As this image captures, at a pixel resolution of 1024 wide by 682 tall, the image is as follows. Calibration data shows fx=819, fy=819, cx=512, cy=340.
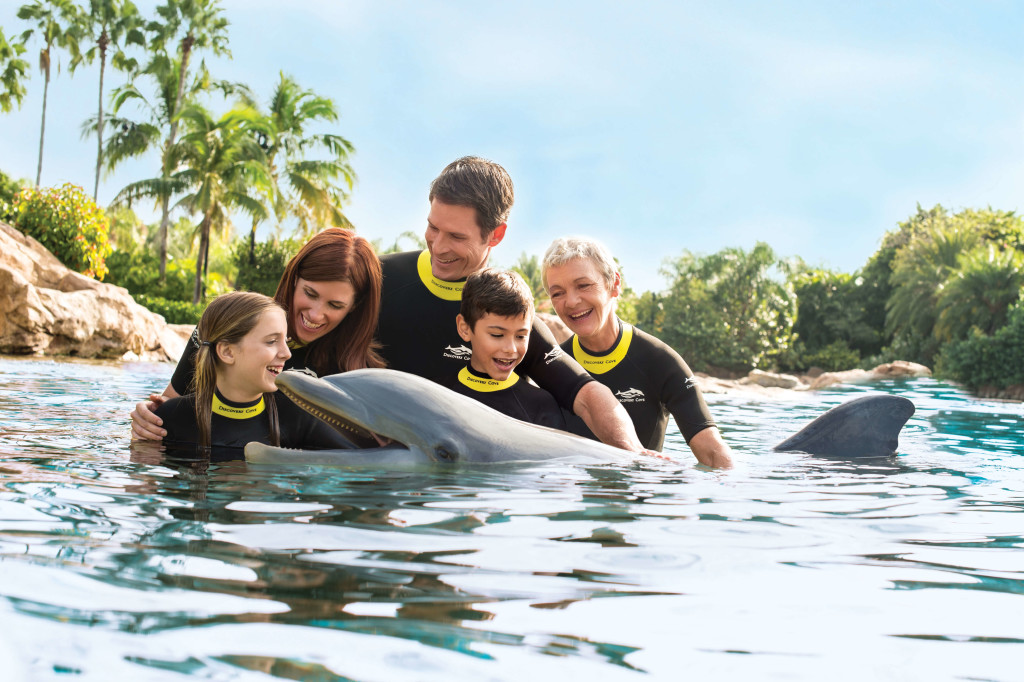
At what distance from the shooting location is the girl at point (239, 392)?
360 cm

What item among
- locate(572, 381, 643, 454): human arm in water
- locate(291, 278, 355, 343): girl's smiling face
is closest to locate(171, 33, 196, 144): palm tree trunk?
locate(291, 278, 355, 343): girl's smiling face

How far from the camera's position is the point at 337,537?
77.7 inches

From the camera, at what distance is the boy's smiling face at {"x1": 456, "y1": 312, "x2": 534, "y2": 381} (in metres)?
3.85

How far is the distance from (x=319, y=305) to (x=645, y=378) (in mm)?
1926

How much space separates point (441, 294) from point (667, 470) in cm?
157

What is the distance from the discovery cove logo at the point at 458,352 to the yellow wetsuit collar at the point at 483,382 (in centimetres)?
24

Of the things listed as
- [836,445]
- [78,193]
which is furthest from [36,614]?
[78,193]

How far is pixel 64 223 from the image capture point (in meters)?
19.5

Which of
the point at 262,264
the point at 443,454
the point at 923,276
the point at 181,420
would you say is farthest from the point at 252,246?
the point at 923,276

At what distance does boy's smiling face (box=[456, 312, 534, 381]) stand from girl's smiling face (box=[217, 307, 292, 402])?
89 cm

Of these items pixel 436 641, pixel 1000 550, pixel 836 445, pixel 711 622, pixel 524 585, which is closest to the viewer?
pixel 436 641

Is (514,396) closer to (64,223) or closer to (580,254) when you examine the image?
(580,254)

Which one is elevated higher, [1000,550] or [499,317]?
[499,317]

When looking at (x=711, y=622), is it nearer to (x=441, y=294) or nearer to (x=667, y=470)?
(x=667, y=470)
